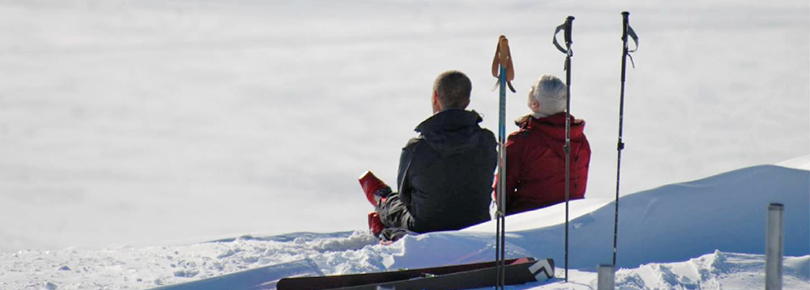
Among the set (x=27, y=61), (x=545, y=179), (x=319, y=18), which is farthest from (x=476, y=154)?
(x=319, y=18)

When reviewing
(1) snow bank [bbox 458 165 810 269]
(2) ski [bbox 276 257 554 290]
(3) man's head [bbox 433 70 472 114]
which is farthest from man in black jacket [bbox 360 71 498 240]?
(2) ski [bbox 276 257 554 290]

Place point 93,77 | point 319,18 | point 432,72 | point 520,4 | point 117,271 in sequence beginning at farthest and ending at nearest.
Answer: point 319,18, point 520,4, point 93,77, point 432,72, point 117,271

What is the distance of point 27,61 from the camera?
2119 cm

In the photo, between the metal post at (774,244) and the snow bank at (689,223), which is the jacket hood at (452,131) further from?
the metal post at (774,244)

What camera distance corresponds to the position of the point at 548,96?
689 centimetres

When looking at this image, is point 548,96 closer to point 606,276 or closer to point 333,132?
point 606,276

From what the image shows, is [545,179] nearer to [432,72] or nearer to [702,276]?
[702,276]

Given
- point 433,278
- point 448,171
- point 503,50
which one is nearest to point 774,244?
point 503,50

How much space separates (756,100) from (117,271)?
12.8 meters

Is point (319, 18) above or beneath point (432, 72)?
above

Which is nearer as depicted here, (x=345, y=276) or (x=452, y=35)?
(x=345, y=276)

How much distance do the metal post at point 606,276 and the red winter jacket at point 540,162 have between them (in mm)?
3617

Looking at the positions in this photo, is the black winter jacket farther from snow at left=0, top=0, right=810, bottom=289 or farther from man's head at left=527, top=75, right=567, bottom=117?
man's head at left=527, top=75, right=567, bottom=117

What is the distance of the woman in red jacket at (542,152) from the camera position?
22.8ft
